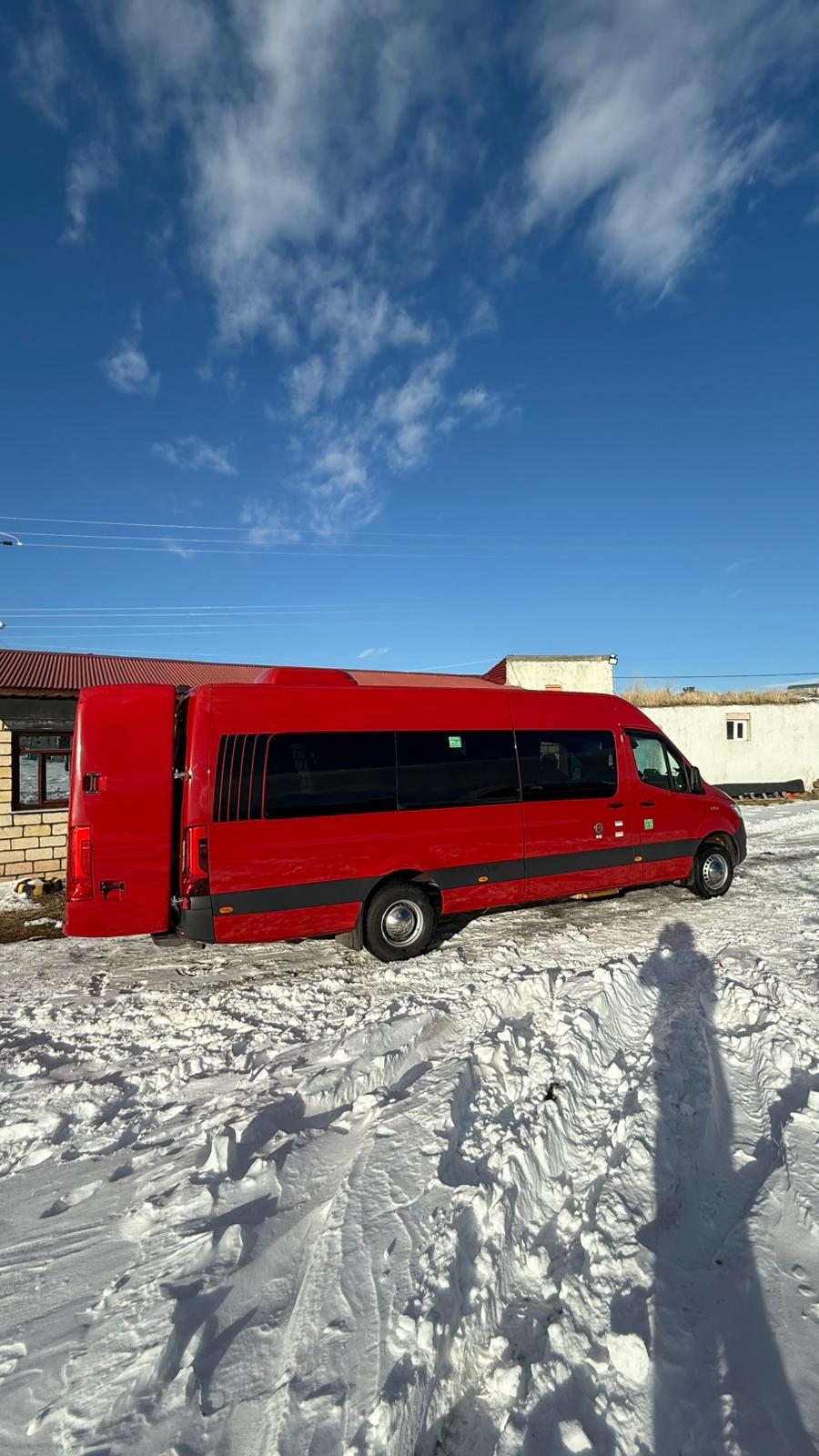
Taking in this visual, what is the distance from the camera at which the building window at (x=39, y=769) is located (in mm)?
10391

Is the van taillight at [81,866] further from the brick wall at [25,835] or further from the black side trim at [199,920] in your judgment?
the brick wall at [25,835]

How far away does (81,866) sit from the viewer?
5.16 m

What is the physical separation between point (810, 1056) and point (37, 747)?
11.3 meters

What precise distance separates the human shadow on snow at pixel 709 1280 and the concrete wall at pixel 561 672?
2096 centimetres

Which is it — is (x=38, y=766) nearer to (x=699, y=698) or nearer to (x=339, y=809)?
(x=339, y=809)

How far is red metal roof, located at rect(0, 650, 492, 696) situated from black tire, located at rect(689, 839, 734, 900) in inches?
198

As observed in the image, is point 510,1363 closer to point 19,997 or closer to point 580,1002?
point 580,1002

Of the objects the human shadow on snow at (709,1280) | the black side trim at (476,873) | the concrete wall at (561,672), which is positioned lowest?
the human shadow on snow at (709,1280)

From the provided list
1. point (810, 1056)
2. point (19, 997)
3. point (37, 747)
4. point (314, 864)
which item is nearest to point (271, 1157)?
point (314, 864)

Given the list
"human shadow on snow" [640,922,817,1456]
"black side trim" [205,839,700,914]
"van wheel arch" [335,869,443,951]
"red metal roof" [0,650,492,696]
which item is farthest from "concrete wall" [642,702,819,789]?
"human shadow on snow" [640,922,817,1456]

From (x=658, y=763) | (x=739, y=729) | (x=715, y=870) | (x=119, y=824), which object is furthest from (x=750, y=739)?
(x=119, y=824)

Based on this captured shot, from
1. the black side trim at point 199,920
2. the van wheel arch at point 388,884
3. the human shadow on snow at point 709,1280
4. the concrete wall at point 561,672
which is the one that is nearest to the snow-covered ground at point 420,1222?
the human shadow on snow at point 709,1280

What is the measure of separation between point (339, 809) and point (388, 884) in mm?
915

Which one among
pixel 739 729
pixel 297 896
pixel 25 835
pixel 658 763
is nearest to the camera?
pixel 297 896
